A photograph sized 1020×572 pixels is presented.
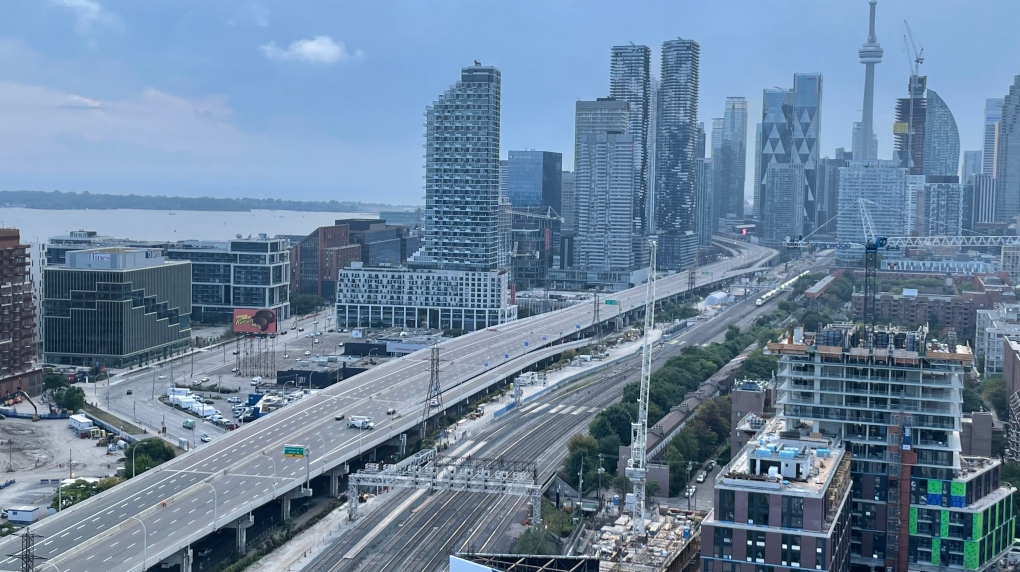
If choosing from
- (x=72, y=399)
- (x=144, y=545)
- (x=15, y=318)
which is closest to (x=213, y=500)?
(x=144, y=545)

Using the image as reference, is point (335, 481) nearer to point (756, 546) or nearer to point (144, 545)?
point (144, 545)

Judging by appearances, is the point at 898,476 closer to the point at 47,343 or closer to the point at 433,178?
the point at 47,343

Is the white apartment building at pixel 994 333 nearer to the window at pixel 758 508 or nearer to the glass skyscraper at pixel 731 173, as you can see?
the window at pixel 758 508

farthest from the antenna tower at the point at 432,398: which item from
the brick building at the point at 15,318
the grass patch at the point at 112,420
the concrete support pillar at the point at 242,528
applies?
the brick building at the point at 15,318

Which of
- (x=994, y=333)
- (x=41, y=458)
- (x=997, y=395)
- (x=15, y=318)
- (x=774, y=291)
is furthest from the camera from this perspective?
(x=774, y=291)

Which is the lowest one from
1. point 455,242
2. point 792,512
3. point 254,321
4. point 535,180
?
point 254,321

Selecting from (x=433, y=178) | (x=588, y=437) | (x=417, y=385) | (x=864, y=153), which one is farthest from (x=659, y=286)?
(x=864, y=153)
